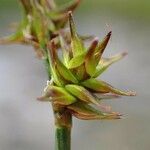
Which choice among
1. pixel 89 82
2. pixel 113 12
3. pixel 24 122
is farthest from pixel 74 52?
pixel 113 12

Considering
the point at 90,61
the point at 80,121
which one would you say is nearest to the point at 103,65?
the point at 90,61

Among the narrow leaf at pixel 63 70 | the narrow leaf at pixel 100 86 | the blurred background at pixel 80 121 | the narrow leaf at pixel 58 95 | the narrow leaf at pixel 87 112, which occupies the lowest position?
the narrow leaf at pixel 87 112

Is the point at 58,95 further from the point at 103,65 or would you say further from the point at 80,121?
the point at 80,121

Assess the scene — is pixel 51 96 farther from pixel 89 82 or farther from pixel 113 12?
pixel 113 12

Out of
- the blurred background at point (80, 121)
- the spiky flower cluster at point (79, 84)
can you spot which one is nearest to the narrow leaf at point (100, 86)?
the spiky flower cluster at point (79, 84)

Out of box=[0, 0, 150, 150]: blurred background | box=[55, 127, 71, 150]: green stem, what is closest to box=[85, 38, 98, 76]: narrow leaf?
box=[55, 127, 71, 150]: green stem

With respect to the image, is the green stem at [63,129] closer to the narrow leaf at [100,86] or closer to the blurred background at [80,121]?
the narrow leaf at [100,86]

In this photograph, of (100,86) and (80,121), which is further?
(80,121)
